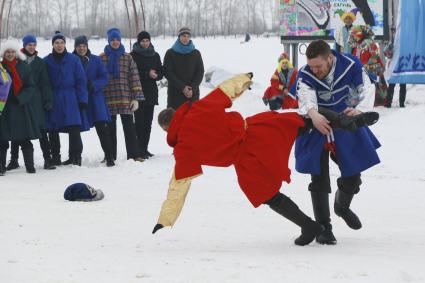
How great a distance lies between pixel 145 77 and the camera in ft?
37.3

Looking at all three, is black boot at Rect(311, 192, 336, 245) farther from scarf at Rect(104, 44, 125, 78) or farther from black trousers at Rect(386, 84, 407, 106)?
black trousers at Rect(386, 84, 407, 106)

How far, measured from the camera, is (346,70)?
5.60 m

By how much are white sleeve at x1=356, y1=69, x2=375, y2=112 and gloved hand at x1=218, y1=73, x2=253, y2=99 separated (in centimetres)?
74

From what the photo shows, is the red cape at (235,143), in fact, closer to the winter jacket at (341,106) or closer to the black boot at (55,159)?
the winter jacket at (341,106)

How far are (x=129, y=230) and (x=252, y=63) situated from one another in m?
22.1

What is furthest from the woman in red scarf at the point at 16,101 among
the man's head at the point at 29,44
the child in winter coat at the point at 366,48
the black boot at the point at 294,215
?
the child in winter coat at the point at 366,48

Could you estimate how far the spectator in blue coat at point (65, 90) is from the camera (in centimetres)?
1028

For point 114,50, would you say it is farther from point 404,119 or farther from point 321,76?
point 321,76

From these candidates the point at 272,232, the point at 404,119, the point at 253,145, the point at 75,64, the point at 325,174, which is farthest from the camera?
the point at 404,119

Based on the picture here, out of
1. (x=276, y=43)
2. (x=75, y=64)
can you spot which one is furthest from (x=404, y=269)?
(x=276, y=43)

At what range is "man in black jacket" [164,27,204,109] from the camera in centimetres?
1141

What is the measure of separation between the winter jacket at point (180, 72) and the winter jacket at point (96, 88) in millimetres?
1095

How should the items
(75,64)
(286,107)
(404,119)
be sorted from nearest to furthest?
(75,64), (404,119), (286,107)

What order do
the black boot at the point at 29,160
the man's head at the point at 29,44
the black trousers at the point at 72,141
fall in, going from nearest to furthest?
the black boot at the point at 29,160 < the man's head at the point at 29,44 < the black trousers at the point at 72,141
